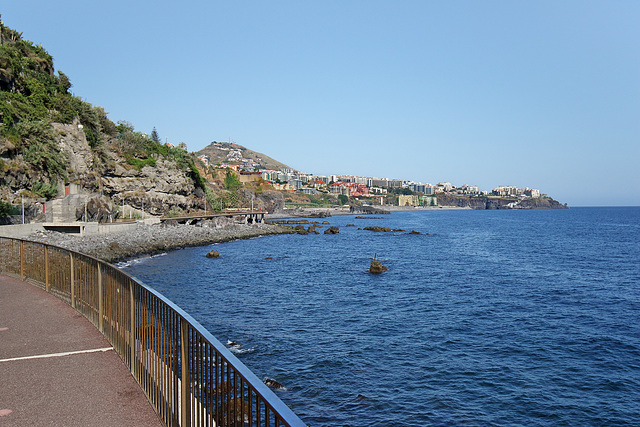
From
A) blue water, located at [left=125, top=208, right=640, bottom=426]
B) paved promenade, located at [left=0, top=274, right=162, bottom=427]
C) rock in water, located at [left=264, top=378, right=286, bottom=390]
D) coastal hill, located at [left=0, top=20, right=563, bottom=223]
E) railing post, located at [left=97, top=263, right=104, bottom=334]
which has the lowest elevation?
blue water, located at [left=125, top=208, right=640, bottom=426]

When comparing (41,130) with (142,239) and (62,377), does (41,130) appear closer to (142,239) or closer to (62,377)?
(142,239)

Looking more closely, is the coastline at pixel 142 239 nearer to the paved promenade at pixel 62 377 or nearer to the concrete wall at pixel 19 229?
the concrete wall at pixel 19 229

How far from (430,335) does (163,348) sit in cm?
1440

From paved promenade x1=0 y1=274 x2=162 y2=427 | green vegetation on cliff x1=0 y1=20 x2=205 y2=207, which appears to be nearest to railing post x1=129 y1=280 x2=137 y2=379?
paved promenade x1=0 y1=274 x2=162 y2=427

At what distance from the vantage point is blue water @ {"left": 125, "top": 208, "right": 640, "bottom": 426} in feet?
38.1

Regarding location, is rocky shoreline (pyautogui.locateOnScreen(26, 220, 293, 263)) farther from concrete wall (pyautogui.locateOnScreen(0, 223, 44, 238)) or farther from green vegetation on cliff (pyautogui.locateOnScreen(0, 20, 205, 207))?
green vegetation on cliff (pyautogui.locateOnScreen(0, 20, 205, 207))

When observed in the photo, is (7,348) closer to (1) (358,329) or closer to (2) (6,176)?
(1) (358,329)

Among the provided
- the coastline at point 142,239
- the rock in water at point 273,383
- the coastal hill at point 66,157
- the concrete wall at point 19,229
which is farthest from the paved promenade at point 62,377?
the coastal hill at point 66,157

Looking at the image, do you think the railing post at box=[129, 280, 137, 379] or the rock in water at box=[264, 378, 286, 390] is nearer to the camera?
the railing post at box=[129, 280, 137, 379]

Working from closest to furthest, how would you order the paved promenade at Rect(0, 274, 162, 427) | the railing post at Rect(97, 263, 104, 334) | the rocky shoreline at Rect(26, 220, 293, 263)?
the paved promenade at Rect(0, 274, 162, 427), the railing post at Rect(97, 263, 104, 334), the rocky shoreline at Rect(26, 220, 293, 263)

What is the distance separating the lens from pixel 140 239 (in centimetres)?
4353

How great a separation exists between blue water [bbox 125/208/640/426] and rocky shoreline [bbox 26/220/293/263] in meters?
3.08

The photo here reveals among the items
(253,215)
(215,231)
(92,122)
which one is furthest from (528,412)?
(253,215)

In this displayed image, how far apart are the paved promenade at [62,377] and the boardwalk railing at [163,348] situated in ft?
0.61
